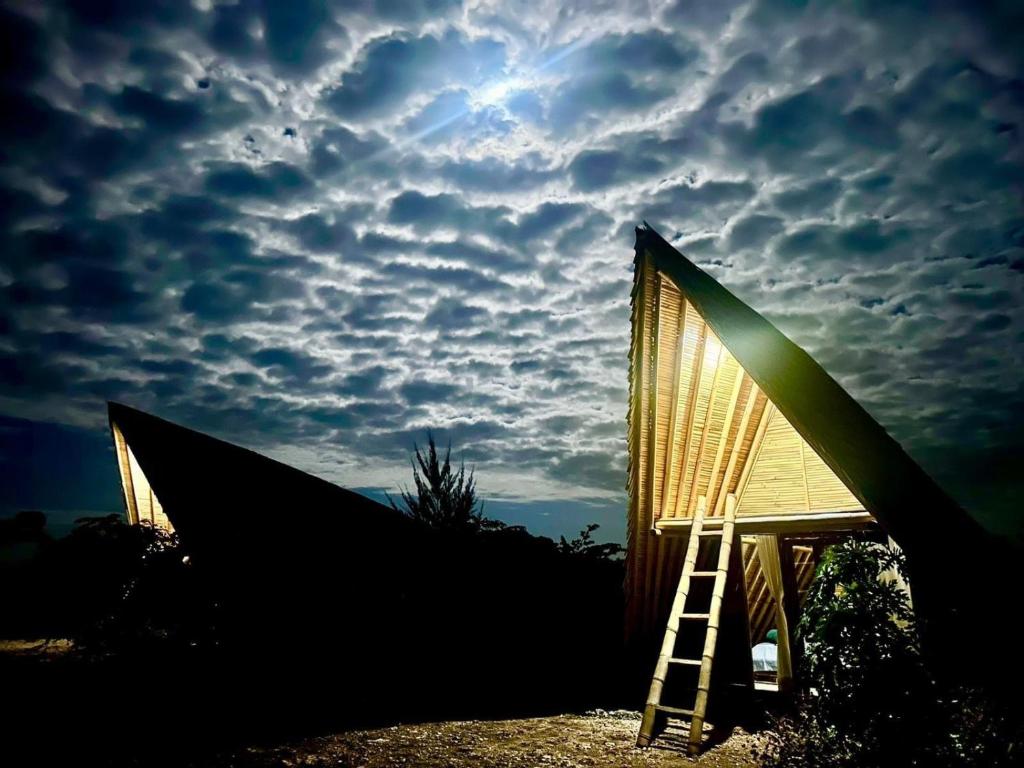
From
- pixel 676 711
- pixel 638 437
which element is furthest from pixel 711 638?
pixel 638 437

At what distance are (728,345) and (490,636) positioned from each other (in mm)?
8040

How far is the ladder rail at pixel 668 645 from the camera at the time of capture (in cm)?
530

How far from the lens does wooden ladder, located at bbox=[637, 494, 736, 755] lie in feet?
16.9

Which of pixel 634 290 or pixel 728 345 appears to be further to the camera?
pixel 634 290

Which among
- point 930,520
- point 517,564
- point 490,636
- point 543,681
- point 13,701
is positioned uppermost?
point 930,520

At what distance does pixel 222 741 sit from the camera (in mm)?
4430

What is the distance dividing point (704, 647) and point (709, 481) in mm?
2818

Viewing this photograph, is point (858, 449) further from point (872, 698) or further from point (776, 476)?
point (776, 476)

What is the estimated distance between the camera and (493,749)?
4.74m

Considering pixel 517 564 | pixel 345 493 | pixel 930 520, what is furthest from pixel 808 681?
pixel 345 493

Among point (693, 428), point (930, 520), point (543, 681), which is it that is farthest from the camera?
point (543, 681)

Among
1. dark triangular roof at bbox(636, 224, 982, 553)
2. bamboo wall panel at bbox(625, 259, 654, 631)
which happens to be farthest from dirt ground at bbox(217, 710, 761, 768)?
dark triangular roof at bbox(636, 224, 982, 553)

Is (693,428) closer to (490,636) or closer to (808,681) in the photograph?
(808,681)

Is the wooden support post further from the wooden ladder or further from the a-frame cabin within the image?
the wooden ladder
